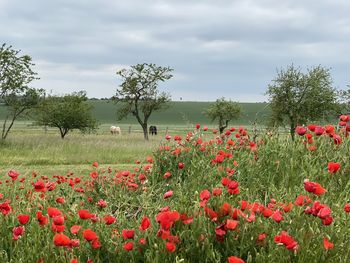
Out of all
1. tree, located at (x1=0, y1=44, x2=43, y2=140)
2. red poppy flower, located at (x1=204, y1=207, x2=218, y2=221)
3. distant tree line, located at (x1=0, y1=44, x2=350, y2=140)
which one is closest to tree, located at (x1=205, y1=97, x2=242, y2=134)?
distant tree line, located at (x1=0, y1=44, x2=350, y2=140)

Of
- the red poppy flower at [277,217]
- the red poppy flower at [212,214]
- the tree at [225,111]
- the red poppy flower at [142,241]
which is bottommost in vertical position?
the red poppy flower at [142,241]

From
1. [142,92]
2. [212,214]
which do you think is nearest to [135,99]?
[142,92]

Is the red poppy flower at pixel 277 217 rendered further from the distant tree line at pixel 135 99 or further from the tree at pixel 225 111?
the tree at pixel 225 111

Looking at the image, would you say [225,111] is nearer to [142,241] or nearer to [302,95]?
[302,95]

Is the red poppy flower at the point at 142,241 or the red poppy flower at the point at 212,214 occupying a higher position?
the red poppy flower at the point at 212,214

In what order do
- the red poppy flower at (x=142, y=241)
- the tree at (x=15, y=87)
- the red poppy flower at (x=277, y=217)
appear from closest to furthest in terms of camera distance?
the red poppy flower at (x=277, y=217) → the red poppy flower at (x=142, y=241) → the tree at (x=15, y=87)

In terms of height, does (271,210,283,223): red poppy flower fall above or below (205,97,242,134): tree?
below

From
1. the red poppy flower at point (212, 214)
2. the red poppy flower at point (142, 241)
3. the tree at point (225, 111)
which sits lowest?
the red poppy flower at point (142, 241)

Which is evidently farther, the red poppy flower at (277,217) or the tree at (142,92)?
the tree at (142,92)

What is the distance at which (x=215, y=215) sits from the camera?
11.1 ft

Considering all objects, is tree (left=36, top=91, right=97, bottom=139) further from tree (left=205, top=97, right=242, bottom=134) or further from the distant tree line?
tree (left=205, top=97, right=242, bottom=134)

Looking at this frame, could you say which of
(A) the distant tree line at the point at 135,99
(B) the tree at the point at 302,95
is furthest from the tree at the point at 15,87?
(B) the tree at the point at 302,95

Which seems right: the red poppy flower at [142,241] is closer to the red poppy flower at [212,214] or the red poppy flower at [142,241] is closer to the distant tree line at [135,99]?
the red poppy flower at [212,214]

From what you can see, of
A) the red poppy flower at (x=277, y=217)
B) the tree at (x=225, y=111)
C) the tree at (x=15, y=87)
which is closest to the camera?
the red poppy flower at (x=277, y=217)
